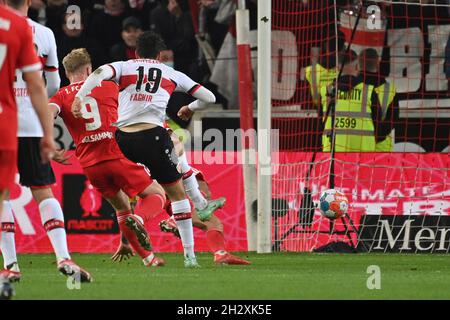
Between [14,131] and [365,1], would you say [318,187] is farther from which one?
[14,131]

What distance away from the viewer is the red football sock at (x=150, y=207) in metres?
9.97

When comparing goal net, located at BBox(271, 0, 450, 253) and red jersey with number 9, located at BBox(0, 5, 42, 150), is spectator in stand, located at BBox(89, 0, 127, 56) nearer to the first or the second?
goal net, located at BBox(271, 0, 450, 253)

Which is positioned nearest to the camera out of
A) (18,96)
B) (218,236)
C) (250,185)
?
(18,96)

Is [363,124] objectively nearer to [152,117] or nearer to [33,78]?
[152,117]

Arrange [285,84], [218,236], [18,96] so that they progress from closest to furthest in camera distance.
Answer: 1. [18,96]
2. [218,236]
3. [285,84]

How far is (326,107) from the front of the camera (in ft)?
44.6

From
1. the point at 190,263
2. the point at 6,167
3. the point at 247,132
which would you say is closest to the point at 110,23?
the point at 247,132

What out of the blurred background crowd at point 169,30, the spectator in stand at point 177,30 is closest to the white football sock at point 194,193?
the blurred background crowd at point 169,30

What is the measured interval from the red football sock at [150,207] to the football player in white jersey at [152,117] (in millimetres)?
307

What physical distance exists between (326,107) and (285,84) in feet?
3.31

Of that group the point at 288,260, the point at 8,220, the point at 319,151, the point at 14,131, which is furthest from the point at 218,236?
the point at 14,131

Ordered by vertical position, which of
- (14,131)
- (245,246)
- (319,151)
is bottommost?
(245,246)

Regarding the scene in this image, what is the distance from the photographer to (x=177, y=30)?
1577cm

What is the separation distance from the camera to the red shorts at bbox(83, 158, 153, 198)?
34.1 ft
